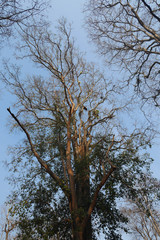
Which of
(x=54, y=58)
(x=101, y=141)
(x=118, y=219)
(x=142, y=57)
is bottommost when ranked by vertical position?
(x=118, y=219)

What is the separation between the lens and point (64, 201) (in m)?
9.22

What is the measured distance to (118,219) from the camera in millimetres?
8742

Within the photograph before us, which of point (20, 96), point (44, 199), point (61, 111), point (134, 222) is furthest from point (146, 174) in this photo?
point (134, 222)

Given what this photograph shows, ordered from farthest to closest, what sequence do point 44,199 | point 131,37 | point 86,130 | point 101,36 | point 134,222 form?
point 134,222, point 86,130, point 44,199, point 101,36, point 131,37

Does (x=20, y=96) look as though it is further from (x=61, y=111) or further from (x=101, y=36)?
(x=101, y=36)

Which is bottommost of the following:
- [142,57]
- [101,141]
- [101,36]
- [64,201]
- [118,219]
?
[118,219]

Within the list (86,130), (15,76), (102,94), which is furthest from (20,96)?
(102,94)

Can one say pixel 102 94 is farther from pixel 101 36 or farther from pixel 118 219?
pixel 118 219

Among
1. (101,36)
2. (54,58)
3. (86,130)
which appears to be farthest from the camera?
(86,130)

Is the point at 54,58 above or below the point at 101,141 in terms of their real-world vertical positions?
above

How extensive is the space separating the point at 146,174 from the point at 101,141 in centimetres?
235

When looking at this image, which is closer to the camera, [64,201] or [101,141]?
[64,201]

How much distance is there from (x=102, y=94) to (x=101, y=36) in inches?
189

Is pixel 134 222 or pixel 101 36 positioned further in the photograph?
pixel 134 222
